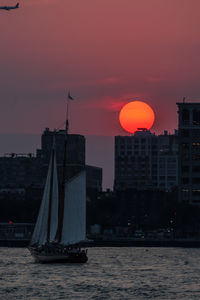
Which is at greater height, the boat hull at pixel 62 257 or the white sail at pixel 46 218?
the white sail at pixel 46 218

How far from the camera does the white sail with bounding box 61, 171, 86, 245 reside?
165 meters

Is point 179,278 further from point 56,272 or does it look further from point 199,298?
point 199,298

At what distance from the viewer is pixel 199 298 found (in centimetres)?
11081

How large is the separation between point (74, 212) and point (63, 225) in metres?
4.00

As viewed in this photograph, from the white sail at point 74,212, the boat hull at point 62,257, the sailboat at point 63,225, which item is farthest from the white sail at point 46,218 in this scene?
the boat hull at point 62,257

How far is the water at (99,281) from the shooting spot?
376ft

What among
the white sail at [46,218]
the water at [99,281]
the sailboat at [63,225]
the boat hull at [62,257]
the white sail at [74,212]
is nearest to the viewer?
the water at [99,281]

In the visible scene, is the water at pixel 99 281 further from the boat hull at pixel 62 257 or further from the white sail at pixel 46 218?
the white sail at pixel 46 218

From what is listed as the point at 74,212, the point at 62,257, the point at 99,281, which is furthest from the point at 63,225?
the point at 99,281

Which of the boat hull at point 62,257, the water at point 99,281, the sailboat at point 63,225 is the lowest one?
the water at point 99,281

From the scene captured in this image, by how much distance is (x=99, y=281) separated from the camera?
440ft

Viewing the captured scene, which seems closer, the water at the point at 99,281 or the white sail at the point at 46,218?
the water at the point at 99,281

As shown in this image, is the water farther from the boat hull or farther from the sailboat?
the sailboat

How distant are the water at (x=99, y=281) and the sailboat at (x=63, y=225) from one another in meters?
1.95
